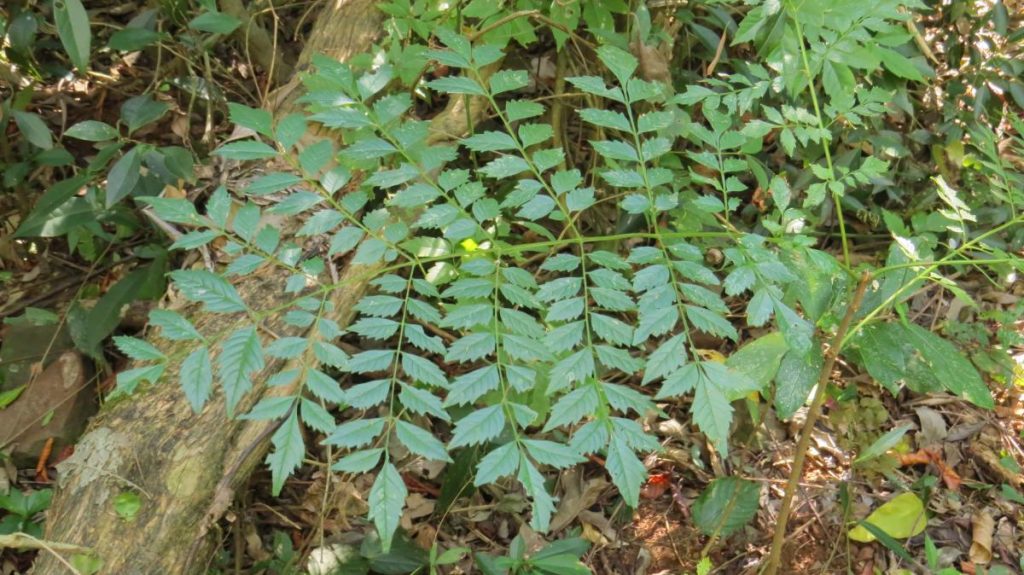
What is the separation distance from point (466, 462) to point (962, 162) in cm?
211

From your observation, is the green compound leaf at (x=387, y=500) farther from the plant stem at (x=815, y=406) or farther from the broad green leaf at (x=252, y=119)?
the plant stem at (x=815, y=406)

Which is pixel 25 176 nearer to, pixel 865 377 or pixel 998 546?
pixel 865 377

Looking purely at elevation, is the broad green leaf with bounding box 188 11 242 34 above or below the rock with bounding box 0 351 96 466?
above

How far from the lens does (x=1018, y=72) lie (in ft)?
9.29

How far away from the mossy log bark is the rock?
0.70 metres

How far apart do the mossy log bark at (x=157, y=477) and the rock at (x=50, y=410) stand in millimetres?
698

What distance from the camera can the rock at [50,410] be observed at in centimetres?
258

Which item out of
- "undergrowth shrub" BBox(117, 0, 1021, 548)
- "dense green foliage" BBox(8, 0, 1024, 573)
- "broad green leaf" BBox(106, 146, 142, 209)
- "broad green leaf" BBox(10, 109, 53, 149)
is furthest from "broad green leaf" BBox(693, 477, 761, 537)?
"broad green leaf" BBox(10, 109, 53, 149)

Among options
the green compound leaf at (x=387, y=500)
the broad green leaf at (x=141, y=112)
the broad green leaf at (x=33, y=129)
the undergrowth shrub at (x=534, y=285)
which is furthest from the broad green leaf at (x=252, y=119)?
the broad green leaf at (x=33, y=129)

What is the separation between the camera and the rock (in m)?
2.58

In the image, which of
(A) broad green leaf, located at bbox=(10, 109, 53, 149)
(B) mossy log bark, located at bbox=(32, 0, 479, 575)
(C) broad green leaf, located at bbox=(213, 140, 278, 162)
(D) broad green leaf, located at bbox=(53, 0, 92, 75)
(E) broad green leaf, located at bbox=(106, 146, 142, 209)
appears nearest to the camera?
(C) broad green leaf, located at bbox=(213, 140, 278, 162)

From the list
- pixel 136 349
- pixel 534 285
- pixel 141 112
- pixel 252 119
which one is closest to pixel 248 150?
pixel 252 119

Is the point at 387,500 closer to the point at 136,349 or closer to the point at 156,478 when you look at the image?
the point at 136,349

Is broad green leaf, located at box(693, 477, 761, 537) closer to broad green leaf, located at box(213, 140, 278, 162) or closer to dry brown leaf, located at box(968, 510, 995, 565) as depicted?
dry brown leaf, located at box(968, 510, 995, 565)
